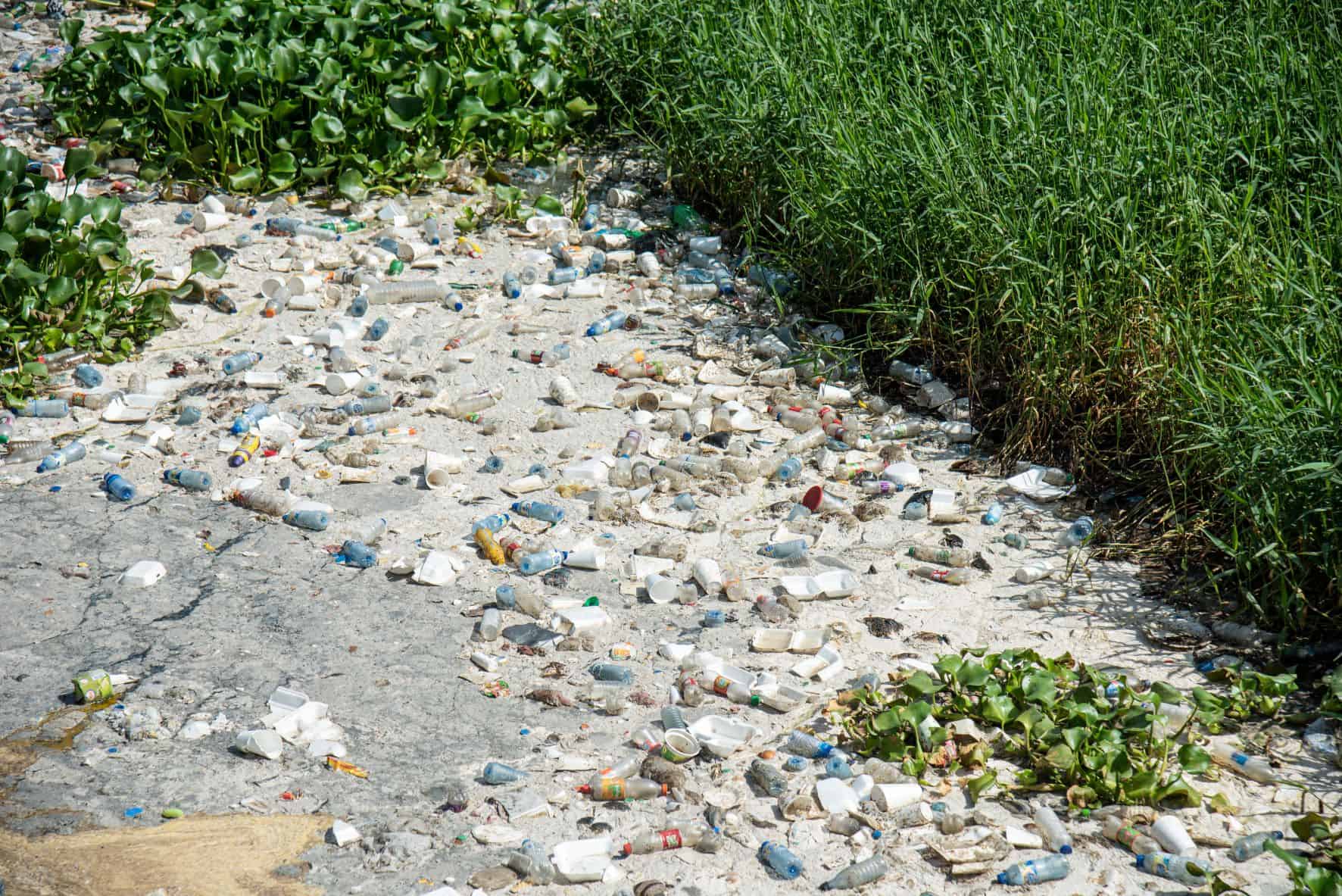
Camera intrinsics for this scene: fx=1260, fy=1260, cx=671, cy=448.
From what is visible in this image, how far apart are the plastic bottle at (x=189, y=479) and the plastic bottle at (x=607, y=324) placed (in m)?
1.52

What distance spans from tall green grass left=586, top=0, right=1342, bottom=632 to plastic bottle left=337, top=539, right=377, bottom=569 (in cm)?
183

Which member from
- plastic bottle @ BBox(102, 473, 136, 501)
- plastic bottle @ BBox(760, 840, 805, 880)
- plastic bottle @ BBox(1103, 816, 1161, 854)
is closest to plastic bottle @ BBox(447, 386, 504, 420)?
plastic bottle @ BBox(102, 473, 136, 501)

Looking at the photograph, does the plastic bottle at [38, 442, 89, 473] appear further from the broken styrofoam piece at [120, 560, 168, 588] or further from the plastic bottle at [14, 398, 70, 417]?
the broken styrofoam piece at [120, 560, 168, 588]

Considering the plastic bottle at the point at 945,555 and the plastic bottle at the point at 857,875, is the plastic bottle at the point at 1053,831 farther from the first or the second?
the plastic bottle at the point at 945,555

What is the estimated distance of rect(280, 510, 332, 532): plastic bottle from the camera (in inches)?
142

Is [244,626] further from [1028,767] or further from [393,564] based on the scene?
[1028,767]

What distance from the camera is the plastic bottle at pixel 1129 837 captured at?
252 centimetres

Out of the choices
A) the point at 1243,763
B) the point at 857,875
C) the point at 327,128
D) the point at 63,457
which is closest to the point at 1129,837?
the point at 1243,763

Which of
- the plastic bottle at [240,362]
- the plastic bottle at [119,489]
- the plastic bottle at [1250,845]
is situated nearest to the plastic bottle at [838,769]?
the plastic bottle at [1250,845]

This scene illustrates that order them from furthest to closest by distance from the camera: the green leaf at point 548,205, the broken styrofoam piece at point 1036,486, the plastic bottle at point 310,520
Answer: the green leaf at point 548,205
the broken styrofoam piece at point 1036,486
the plastic bottle at point 310,520

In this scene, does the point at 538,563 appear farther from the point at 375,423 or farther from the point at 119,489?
the point at 119,489

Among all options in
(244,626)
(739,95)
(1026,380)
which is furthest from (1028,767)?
(739,95)

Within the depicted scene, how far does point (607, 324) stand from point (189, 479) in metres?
1.64

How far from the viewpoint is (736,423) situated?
419 centimetres
